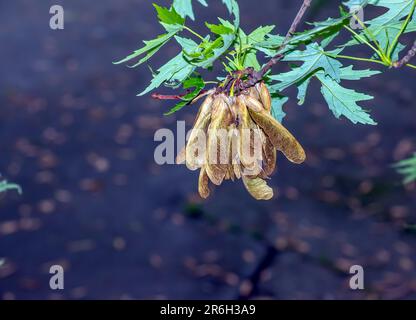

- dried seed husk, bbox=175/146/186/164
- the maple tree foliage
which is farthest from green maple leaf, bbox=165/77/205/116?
dried seed husk, bbox=175/146/186/164

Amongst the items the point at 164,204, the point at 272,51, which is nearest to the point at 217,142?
the point at 272,51

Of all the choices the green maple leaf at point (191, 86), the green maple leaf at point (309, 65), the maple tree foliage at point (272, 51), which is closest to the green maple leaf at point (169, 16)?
the maple tree foliage at point (272, 51)

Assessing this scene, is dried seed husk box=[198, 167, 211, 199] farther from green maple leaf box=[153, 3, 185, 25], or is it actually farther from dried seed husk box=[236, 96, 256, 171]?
green maple leaf box=[153, 3, 185, 25]

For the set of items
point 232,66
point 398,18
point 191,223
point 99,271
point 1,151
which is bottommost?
point 232,66

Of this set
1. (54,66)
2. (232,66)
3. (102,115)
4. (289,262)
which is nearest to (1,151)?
(102,115)

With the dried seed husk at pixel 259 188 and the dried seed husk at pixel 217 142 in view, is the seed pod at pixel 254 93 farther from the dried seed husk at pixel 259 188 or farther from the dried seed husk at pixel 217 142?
the dried seed husk at pixel 259 188
